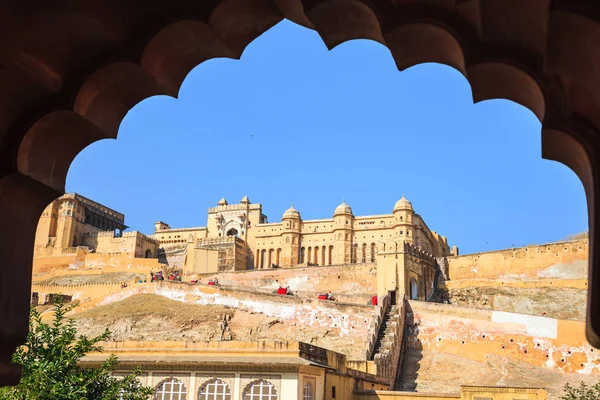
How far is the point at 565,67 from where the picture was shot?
2318 mm

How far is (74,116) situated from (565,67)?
204 centimetres

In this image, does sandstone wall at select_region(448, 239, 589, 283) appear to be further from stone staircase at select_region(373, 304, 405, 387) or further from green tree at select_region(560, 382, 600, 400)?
green tree at select_region(560, 382, 600, 400)

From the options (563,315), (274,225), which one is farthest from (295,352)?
(274,225)

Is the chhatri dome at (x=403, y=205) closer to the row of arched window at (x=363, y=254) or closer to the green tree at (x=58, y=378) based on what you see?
the row of arched window at (x=363, y=254)

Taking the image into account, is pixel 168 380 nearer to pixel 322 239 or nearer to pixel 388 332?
pixel 388 332

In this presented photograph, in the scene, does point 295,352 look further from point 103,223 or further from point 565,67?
point 103,223

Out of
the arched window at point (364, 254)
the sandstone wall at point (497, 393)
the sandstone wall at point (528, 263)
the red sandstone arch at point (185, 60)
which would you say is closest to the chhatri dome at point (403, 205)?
the arched window at point (364, 254)

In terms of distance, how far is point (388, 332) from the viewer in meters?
28.7

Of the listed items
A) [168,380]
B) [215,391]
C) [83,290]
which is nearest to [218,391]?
[215,391]

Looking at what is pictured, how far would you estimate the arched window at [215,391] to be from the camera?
59.1ft

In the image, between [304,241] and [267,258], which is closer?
[304,241]

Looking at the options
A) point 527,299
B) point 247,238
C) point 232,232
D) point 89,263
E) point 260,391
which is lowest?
point 260,391

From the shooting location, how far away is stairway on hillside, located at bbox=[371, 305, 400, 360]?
2722cm

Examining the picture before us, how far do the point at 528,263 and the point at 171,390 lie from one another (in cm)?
2816
